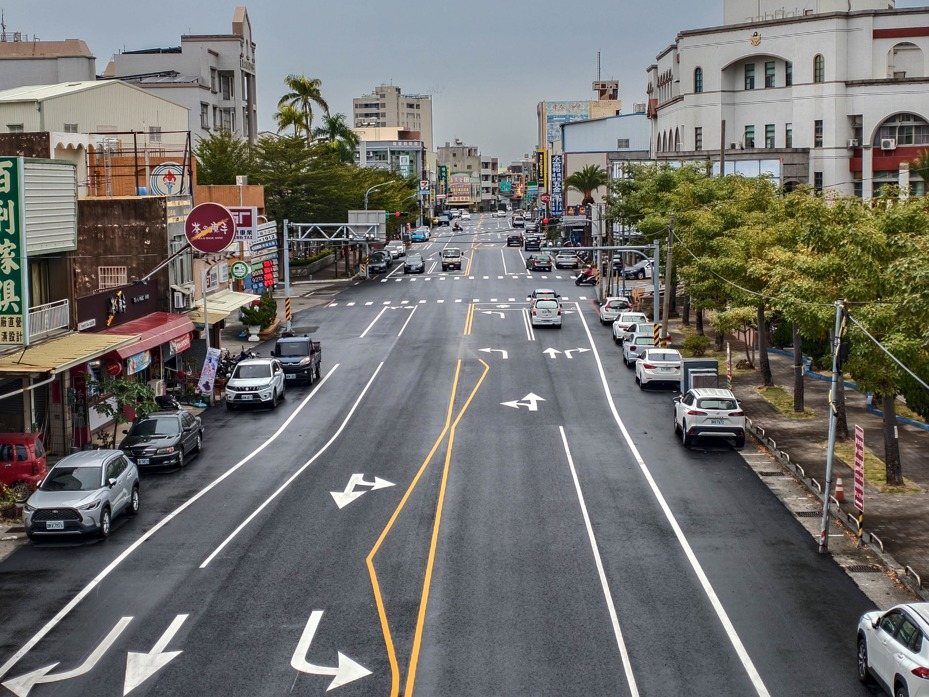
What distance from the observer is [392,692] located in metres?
18.5

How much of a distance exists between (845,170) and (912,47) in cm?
1303

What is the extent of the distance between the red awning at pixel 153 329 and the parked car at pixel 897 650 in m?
26.5

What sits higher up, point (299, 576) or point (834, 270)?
point (834, 270)

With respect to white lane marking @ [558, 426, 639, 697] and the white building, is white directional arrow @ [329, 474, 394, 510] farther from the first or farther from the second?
the white building

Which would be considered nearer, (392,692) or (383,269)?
(392,692)

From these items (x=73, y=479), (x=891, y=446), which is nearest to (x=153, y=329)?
(x=73, y=479)

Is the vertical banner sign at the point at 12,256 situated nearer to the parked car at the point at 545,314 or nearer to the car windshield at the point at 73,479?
the car windshield at the point at 73,479

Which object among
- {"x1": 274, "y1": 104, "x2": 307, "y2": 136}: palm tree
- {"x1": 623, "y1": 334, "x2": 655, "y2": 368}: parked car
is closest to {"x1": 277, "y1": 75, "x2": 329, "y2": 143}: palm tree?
{"x1": 274, "y1": 104, "x2": 307, "y2": 136}: palm tree

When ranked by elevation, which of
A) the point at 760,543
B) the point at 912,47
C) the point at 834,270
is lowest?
the point at 760,543

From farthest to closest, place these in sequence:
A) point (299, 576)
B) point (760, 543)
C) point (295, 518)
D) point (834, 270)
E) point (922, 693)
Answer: point (834, 270), point (295, 518), point (760, 543), point (299, 576), point (922, 693)

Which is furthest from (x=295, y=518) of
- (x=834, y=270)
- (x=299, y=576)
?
(x=834, y=270)

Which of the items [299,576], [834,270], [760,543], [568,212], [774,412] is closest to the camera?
[299,576]

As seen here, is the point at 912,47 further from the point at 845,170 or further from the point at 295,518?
the point at 295,518

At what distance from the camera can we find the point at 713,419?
37500 millimetres
